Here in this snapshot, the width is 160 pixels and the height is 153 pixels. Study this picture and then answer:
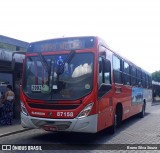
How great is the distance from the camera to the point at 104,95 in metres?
8.84

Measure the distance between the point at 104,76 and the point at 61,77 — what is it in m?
1.49

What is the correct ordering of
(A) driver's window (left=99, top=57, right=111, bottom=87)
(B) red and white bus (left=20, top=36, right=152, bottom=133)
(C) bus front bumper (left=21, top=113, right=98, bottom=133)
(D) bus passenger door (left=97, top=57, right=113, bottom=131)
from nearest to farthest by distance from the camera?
(C) bus front bumper (left=21, top=113, right=98, bottom=133) < (B) red and white bus (left=20, top=36, right=152, bottom=133) < (D) bus passenger door (left=97, top=57, right=113, bottom=131) < (A) driver's window (left=99, top=57, right=111, bottom=87)

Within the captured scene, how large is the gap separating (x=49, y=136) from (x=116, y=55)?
4064 millimetres

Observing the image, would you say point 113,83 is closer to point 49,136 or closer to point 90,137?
point 90,137

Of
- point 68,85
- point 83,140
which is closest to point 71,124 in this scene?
point 68,85

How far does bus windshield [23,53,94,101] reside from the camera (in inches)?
316

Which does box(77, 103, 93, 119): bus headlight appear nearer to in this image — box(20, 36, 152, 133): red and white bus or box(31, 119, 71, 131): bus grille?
box(20, 36, 152, 133): red and white bus

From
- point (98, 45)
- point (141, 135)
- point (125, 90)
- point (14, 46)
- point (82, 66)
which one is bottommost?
point (141, 135)

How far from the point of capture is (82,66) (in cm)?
822

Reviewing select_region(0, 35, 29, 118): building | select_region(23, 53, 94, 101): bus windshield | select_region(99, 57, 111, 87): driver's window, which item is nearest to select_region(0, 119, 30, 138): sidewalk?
select_region(23, 53, 94, 101): bus windshield

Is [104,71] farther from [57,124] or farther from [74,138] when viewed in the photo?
[74,138]

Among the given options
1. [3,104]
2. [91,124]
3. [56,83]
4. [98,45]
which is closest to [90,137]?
[91,124]

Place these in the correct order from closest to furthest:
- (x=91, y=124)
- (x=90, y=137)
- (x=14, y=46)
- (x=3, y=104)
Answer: (x=91, y=124) < (x=90, y=137) < (x=3, y=104) < (x=14, y=46)

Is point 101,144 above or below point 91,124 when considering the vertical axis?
below
